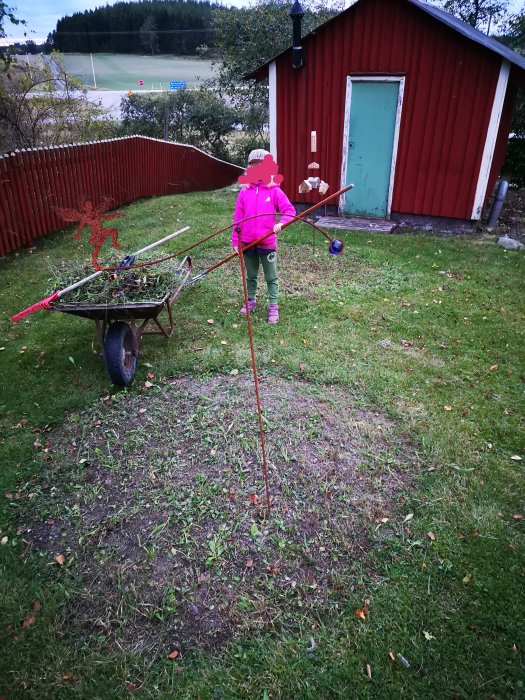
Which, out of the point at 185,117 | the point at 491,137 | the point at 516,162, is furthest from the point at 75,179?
the point at 185,117

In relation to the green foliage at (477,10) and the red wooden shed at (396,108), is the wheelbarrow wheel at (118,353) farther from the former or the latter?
the green foliage at (477,10)

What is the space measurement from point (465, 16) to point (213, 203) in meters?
12.1

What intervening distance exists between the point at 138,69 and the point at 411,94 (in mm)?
29778

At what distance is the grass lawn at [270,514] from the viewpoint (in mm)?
2393

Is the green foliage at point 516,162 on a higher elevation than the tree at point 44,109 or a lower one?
lower

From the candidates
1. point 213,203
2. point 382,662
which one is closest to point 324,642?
point 382,662

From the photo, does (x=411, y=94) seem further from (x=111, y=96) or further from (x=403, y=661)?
(x=111, y=96)

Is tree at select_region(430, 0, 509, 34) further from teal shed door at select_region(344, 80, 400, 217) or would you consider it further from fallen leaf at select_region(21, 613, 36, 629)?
fallen leaf at select_region(21, 613, 36, 629)

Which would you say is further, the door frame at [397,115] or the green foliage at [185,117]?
the green foliage at [185,117]

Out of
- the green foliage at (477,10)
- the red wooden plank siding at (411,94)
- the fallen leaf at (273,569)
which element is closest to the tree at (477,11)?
the green foliage at (477,10)

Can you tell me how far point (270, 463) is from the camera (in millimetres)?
3482

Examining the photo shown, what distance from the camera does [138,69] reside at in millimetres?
32062

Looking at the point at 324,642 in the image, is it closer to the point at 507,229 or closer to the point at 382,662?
the point at 382,662

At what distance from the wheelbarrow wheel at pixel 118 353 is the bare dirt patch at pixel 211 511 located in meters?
0.22
